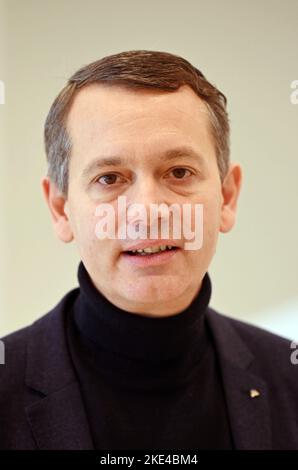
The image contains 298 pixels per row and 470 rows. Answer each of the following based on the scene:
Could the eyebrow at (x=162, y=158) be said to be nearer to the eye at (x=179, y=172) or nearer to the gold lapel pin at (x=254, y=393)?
the eye at (x=179, y=172)

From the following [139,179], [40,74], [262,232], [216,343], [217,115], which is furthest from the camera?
[262,232]

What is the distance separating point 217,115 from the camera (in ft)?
3.58

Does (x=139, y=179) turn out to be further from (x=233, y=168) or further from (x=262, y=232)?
(x=262, y=232)

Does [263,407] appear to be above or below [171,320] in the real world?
below

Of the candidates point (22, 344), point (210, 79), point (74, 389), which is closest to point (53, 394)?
point (74, 389)

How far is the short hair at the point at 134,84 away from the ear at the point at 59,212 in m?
0.02

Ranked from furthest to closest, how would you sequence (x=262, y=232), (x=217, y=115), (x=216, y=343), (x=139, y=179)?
(x=262, y=232) → (x=216, y=343) → (x=217, y=115) → (x=139, y=179)

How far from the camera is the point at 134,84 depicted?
98cm

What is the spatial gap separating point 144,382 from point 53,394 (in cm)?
19

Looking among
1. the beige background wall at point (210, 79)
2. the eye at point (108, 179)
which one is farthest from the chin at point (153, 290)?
the beige background wall at point (210, 79)

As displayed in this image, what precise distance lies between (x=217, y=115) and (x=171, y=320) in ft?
1.46

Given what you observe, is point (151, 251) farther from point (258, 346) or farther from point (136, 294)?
point (258, 346)

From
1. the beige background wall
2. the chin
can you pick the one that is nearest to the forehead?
the chin
